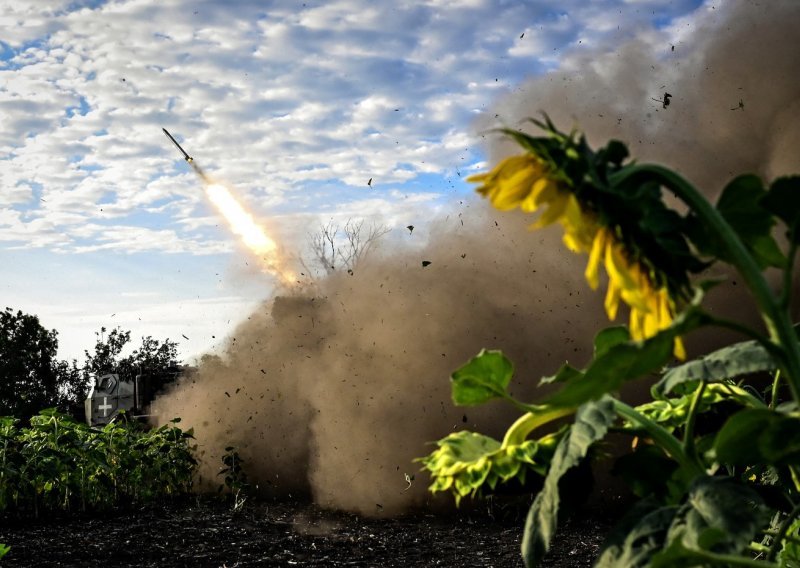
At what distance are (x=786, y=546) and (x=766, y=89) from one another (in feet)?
21.2

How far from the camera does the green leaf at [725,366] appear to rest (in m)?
0.81

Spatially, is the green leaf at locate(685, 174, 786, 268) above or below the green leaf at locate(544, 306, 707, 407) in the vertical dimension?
above

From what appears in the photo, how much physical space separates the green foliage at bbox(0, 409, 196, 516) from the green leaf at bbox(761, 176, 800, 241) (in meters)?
6.74

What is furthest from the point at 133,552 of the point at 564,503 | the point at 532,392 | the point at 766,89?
the point at 766,89

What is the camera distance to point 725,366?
0.84m

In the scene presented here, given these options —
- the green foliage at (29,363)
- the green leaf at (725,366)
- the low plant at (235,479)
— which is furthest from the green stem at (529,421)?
the green foliage at (29,363)

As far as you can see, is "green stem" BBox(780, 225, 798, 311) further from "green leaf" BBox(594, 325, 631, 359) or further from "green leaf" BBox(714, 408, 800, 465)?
"green leaf" BBox(594, 325, 631, 359)

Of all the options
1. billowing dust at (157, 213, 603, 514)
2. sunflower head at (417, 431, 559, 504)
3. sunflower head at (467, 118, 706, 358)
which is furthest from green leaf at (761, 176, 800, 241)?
billowing dust at (157, 213, 603, 514)

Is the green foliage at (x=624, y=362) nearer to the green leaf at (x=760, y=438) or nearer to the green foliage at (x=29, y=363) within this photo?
the green leaf at (x=760, y=438)

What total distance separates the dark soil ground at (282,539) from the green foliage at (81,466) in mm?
363

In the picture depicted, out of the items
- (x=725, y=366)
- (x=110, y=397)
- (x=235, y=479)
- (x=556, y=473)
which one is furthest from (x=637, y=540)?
(x=110, y=397)

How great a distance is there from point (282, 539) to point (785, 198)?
5435mm

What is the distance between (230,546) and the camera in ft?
18.1

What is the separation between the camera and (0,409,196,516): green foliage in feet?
22.7
